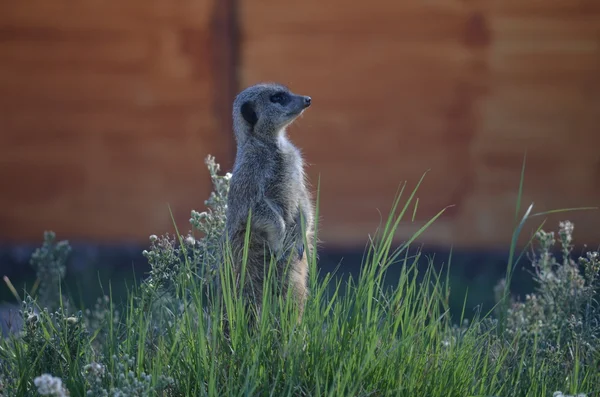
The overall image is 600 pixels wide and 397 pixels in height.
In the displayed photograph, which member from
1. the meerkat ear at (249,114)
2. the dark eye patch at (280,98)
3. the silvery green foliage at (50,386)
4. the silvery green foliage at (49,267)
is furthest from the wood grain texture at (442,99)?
the silvery green foliage at (50,386)

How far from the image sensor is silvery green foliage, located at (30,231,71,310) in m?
4.60

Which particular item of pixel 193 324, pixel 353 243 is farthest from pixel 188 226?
pixel 193 324

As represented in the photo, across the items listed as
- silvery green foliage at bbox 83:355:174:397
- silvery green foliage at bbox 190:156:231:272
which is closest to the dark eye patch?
silvery green foliage at bbox 190:156:231:272

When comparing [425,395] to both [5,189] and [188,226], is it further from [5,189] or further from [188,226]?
[5,189]

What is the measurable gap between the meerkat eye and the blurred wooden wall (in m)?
2.14

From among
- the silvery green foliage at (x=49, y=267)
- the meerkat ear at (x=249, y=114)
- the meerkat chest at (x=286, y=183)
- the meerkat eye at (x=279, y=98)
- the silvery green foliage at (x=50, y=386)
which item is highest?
the meerkat eye at (x=279, y=98)

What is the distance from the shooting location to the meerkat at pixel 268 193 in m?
3.65

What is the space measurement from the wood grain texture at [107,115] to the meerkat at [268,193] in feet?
7.72

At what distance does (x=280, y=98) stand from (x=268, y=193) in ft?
1.60

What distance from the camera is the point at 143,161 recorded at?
6.47 meters

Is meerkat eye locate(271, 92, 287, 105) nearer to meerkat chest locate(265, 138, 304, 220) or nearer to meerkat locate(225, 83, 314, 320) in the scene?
meerkat locate(225, 83, 314, 320)

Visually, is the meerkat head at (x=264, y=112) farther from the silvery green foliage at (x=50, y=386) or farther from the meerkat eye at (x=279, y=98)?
the silvery green foliage at (x=50, y=386)

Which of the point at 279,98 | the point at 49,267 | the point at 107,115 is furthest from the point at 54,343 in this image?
the point at 107,115

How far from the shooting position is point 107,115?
21.3 feet
